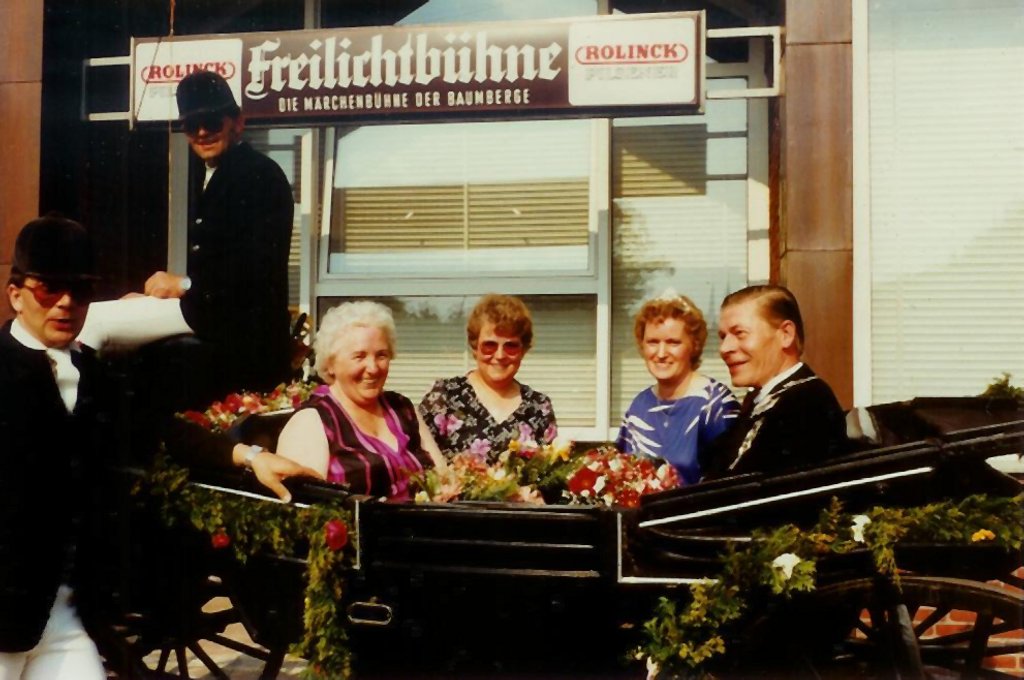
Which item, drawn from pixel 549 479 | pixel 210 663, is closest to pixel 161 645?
pixel 210 663

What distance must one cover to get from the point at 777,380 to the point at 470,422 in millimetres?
1210

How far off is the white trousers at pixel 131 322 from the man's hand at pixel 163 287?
0.03 metres

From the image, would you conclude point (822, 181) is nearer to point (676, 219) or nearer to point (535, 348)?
point (676, 219)

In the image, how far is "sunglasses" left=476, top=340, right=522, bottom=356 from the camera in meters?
3.17

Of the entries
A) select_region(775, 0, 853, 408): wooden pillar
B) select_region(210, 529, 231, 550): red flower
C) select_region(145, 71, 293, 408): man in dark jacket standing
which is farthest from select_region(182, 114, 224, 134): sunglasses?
select_region(775, 0, 853, 408): wooden pillar

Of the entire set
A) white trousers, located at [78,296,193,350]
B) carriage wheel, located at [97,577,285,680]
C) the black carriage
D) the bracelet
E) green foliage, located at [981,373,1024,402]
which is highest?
white trousers, located at [78,296,193,350]

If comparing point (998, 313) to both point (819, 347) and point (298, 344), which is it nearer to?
point (819, 347)

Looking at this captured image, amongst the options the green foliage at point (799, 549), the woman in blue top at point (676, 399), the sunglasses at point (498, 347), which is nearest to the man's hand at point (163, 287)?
the sunglasses at point (498, 347)

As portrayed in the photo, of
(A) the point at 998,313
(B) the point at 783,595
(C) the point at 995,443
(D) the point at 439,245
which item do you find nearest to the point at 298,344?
(D) the point at 439,245

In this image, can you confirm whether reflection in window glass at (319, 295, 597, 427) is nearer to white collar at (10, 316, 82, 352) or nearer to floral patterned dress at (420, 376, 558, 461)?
floral patterned dress at (420, 376, 558, 461)

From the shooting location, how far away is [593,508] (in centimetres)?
200

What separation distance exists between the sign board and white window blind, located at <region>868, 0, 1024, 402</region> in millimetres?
838

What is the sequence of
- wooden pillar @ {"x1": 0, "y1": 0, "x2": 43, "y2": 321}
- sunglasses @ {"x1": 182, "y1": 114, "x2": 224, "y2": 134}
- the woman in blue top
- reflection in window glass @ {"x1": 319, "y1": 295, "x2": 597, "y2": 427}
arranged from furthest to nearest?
1. reflection in window glass @ {"x1": 319, "y1": 295, "x2": 597, "y2": 427}
2. wooden pillar @ {"x1": 0, "y1": 0, "x2": 43, "y2": 321}
3. sunglasses @ {"x1": 182, "y1": 114, "x2": 224, "y2": 134}
4. the woman in blue top

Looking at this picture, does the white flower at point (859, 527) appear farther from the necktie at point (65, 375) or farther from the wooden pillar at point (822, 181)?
the necktie at point (65, 375)
